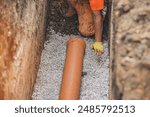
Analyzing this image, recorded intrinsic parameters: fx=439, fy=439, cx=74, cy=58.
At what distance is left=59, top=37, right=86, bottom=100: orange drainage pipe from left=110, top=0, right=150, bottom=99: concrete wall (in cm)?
73

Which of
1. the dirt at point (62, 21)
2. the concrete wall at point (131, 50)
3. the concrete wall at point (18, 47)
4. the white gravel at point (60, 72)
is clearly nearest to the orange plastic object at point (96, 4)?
the dirt at point (62, 21)

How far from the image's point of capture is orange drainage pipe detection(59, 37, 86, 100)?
4266mm

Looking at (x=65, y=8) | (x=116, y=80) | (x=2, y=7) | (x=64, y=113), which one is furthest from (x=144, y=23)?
(x=65, y=8)

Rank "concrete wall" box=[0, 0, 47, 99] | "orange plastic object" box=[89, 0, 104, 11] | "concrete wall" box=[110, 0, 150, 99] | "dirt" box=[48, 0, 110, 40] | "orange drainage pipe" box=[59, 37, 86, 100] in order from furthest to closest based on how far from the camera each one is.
Result: "dirt" box=[48, 0, 110, 40]
"orange plastic object" box=[89, 0, 104, 11]
"orange drainage pipe" box=[59, 37, 86, 100]
"concrete wall" box=[0, 0, 47, 99]
"concrete wall" box=[110, 0, 150, 99]

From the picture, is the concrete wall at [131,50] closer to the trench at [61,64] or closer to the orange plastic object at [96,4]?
the orange plastic object at [96,4]

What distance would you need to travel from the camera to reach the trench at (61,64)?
4.60 metres

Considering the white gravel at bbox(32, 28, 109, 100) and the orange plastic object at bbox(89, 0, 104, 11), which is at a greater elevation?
the orange plastic object at bbox(89, 0, 104, 11)

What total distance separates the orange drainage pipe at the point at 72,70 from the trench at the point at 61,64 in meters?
0.23

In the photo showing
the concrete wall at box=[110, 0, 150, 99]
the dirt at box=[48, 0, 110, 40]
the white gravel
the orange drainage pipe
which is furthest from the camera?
the dirt at box=[48, 0, 110, 40]

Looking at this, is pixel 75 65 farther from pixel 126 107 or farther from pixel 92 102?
pixel 126 107

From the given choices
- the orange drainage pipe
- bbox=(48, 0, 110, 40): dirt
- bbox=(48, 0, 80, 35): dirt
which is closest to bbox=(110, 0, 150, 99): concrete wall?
the orange drainage pipe

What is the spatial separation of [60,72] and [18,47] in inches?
34.1

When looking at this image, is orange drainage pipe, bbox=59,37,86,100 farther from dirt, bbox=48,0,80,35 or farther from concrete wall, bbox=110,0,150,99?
concrete wall, bbox=110,0,150,99

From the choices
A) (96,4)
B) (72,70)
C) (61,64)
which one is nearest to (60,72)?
(61,64)
